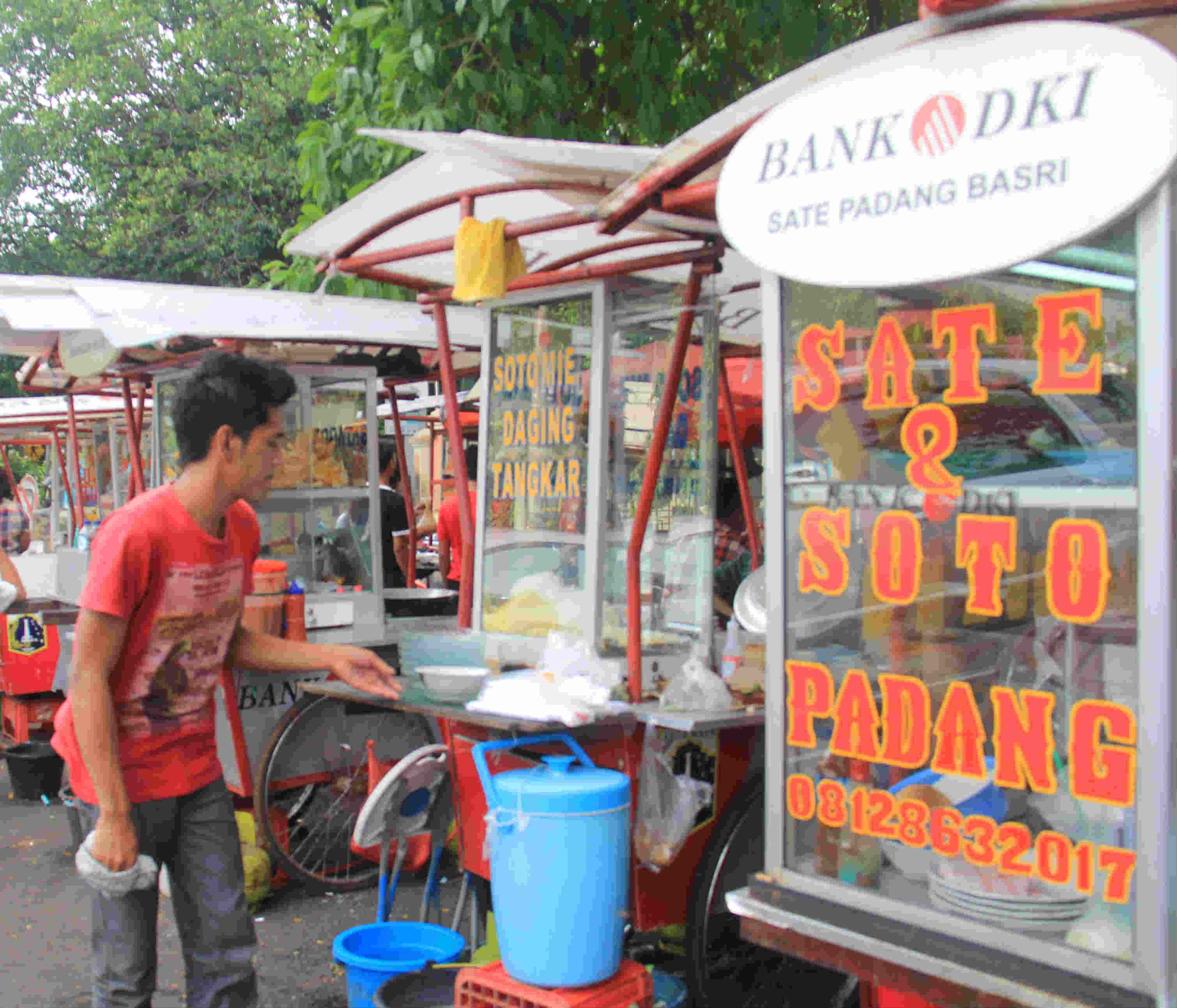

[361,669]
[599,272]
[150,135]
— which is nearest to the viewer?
[361,669]

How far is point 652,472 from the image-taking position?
10.3 feet

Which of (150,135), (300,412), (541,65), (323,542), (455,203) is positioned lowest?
(323,542)

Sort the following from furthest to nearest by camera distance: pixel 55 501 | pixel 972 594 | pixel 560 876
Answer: pixel 55 501
pixel 560 876
pixel 972 594

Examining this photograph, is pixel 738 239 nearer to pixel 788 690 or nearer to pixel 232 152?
pixel 788 690

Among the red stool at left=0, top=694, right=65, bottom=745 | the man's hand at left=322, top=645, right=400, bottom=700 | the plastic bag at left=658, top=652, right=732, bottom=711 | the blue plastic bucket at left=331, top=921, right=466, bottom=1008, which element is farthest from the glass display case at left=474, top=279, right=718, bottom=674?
the red stool at left=0, top=694, right=65, bottom=745

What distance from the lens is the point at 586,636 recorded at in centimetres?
353

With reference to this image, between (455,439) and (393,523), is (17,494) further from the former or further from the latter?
(455,439)

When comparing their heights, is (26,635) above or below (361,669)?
below

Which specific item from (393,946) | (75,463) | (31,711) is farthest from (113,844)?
(75,463)

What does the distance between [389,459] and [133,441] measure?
1890 mm

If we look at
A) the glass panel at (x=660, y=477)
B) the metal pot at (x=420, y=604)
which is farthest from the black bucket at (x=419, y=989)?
the metal pot at (x=420, y=604)

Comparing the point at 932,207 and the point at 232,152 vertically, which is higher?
the point at 232,152

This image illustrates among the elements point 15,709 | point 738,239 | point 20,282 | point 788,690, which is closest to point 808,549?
point 788,690

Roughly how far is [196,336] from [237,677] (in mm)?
1375
